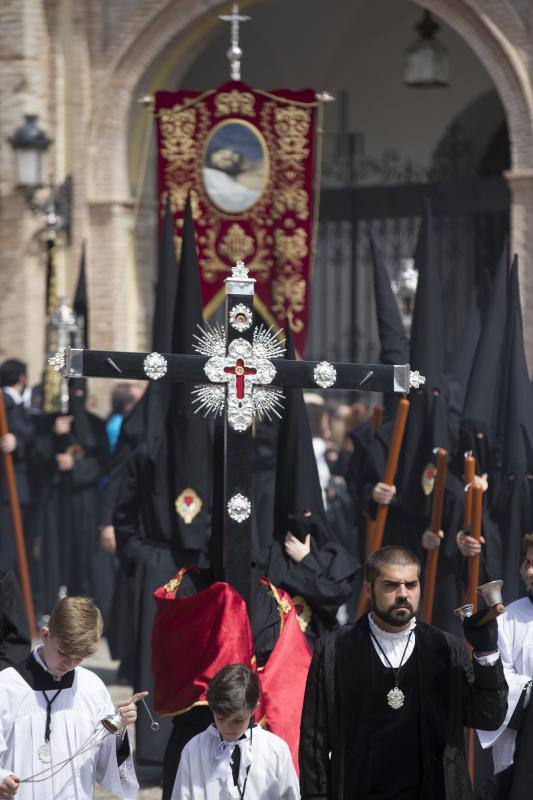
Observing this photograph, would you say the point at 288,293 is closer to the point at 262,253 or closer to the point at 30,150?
the point at 262,253

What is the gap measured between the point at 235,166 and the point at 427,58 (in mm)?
3189

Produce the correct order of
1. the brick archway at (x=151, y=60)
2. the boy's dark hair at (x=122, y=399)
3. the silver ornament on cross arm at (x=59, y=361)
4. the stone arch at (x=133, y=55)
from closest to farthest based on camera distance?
the silver ornament on cross arm at (x=59, y=361)
the boy's dark hair at (x=122, y=399)
the brick archway at (x=151, y=60)
the stone arch at (x=133, y=55)

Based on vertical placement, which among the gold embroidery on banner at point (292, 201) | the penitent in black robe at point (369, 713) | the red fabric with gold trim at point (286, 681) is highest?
the gold embroidery on banner at point (292, 201)

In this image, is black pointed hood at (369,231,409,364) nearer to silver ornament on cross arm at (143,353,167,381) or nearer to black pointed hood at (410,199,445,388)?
black pointed hood at (410,199,445,388)

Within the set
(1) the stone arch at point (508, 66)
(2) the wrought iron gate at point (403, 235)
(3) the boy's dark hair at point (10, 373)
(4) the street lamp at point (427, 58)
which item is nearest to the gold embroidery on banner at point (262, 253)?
(2) the wrought iron gate at point (403, 235)

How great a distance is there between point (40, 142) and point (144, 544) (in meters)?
7.58

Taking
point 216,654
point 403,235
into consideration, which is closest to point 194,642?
point 216,654

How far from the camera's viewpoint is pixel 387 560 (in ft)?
14.8

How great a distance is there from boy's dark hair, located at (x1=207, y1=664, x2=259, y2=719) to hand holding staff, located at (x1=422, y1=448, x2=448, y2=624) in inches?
136

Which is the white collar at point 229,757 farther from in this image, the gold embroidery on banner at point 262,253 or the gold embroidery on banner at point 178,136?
the gold embroidery on banner at point 178,136

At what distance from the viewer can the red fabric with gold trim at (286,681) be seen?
5727 millimetres

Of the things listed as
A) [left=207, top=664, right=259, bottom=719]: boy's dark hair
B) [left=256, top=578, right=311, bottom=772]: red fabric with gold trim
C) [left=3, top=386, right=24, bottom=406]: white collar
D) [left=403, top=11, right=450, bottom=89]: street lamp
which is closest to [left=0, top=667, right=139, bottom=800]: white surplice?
[left=207, top=664, right=259, bottom=719]: boy's dark hair

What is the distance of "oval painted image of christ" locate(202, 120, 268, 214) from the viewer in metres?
13.1

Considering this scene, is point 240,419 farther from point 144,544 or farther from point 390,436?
point 390,436
